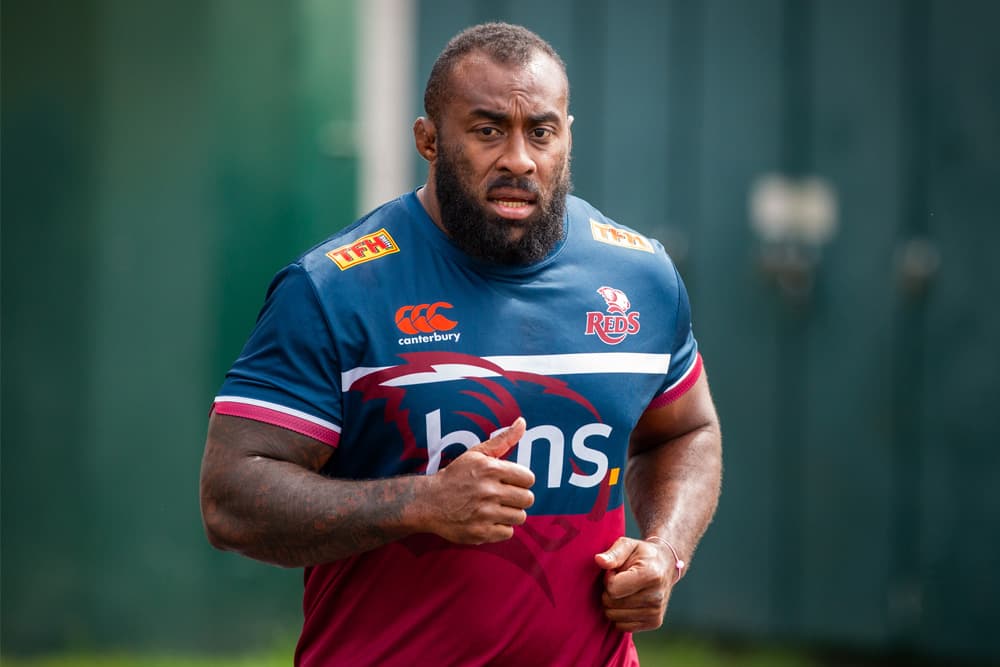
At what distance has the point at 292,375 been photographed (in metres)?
2.93

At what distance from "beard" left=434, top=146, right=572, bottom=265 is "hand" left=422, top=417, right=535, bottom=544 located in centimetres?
54

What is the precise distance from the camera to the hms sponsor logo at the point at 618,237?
3393 mm

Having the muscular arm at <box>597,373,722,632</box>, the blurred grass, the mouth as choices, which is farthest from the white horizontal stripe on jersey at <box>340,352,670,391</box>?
the blurred grass

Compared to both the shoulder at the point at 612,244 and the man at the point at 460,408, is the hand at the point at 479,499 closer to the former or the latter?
the man at the point at 460,408

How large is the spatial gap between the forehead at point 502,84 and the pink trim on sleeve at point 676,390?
0.71 m

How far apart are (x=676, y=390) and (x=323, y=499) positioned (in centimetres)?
97

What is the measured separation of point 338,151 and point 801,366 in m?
2.29

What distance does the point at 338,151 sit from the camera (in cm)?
628

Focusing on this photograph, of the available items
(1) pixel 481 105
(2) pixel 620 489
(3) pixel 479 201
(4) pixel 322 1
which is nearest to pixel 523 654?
(2) pixel 620 489

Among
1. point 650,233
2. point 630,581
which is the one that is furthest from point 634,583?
point 650,233

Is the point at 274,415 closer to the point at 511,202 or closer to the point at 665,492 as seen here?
the point at 511,202

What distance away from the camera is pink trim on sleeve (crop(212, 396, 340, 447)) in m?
2.91

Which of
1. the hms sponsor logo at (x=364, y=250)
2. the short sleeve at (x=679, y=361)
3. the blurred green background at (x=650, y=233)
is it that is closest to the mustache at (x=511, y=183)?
the hms sponsor logo at (x=364, y=250)

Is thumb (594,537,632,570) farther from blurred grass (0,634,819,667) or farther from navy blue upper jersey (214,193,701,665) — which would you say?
blurred grass (0,634,819,667)
